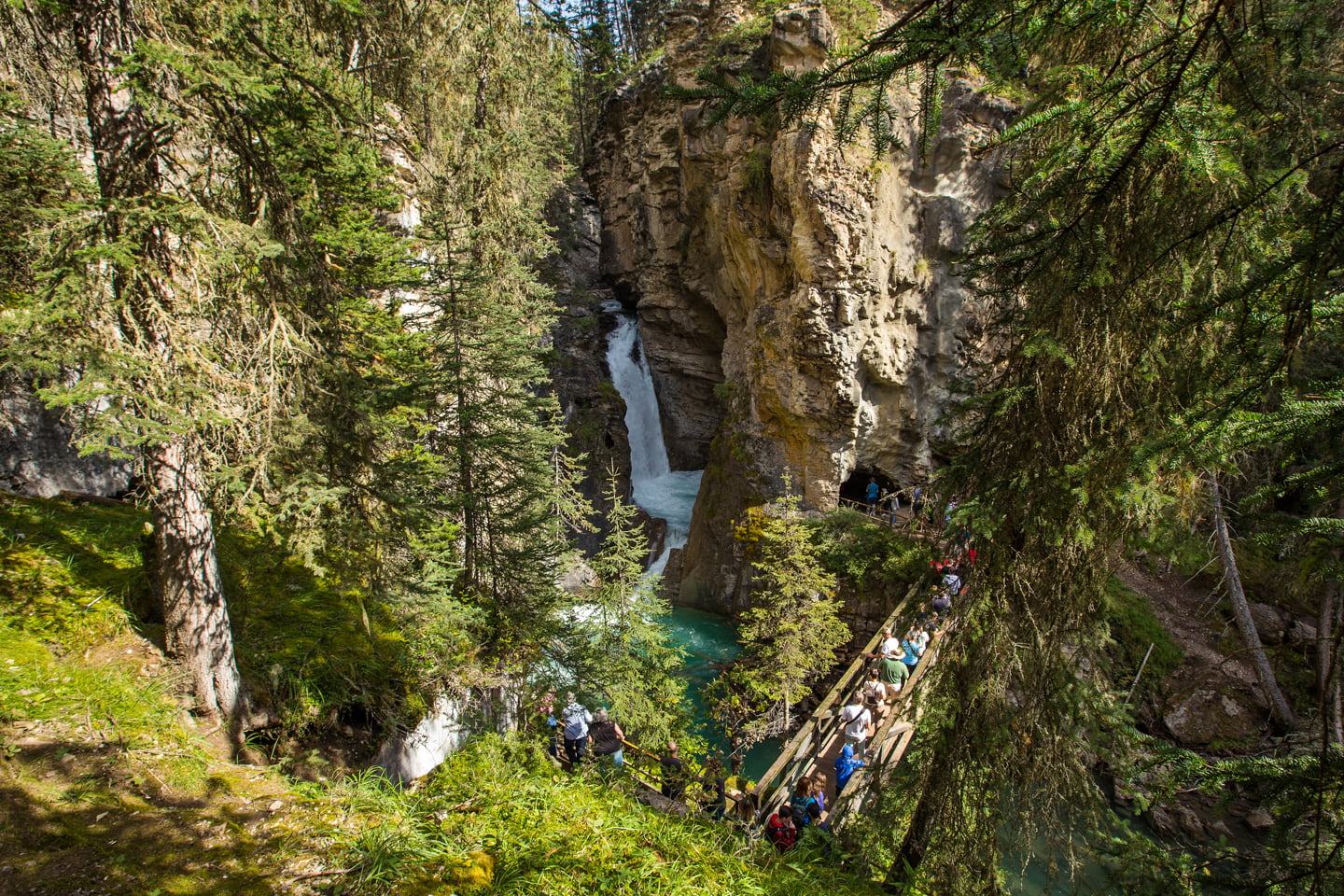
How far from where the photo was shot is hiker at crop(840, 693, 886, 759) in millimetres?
7953

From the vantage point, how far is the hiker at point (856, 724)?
795 cm

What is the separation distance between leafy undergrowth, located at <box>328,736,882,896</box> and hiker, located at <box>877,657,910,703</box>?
423 centimetres

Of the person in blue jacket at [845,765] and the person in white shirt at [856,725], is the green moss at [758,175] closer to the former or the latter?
the person in white shirt at [856,725]

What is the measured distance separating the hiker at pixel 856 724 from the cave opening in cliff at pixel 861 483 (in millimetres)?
10154

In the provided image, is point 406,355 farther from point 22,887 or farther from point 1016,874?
point 1016,874

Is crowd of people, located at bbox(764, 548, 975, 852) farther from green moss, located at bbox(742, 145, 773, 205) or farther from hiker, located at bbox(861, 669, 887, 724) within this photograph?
green moss, located at bbox(742, 145, 773, 205)

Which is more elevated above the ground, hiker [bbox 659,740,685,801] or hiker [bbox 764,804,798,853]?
hiker [bbox 659,740,685,801]

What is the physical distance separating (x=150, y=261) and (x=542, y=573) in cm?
635

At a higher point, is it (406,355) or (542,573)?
(406,355)

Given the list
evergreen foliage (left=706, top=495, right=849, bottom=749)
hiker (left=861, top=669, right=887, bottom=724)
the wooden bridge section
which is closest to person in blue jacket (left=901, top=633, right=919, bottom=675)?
the wooden bridge section

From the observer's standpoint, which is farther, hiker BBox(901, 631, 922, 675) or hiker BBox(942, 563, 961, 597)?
hiker BBox(901, 631, 922, 675)

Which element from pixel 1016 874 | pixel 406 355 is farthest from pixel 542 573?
pixel 1016 874

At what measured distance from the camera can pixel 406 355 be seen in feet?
26.9

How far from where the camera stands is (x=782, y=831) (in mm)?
6191
